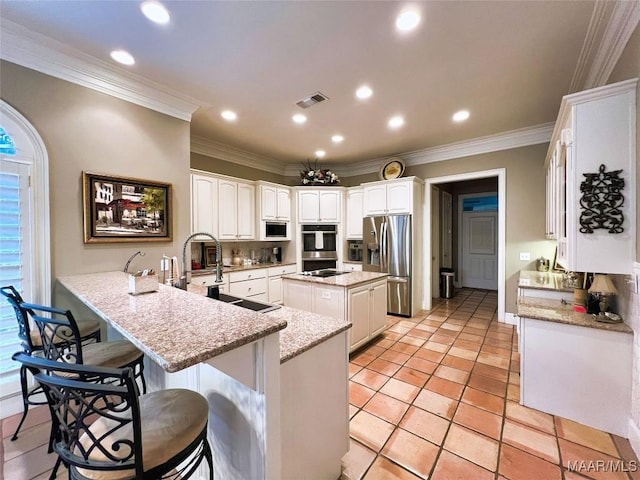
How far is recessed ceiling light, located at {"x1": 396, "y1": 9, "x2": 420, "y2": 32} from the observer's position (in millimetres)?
1818

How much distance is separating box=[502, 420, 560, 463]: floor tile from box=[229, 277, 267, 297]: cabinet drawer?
3.52m

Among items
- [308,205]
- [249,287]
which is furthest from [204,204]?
[308,205]

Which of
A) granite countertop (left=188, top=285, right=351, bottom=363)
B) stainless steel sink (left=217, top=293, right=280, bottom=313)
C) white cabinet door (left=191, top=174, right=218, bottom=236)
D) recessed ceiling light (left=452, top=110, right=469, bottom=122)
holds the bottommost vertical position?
granite countertop (left=188, top=285, right=351, bottom=363)

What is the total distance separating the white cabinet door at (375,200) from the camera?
4.85m

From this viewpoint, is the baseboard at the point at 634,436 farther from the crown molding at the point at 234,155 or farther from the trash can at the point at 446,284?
the crown molding at the point at 234,155

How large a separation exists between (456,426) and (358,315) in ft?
4.48

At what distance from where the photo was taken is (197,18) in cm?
189

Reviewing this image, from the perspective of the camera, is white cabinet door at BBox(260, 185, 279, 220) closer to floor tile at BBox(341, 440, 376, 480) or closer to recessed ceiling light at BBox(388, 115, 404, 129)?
recessed ceiling light at BBox(388, 115, 404, 129)

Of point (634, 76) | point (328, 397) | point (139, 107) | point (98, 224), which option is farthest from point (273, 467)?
point (139, 107)

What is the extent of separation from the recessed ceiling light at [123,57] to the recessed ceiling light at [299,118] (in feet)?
5.67

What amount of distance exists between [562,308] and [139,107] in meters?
4.49

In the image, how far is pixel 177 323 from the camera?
3.55 ft

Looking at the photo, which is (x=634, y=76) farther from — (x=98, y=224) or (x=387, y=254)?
(x=98, y=224)

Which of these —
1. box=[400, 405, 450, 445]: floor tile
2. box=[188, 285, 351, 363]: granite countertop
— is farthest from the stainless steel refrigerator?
box=[188, 285, 351, 363]: granite countertop
